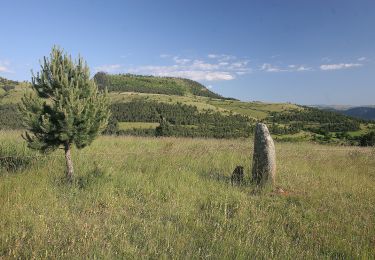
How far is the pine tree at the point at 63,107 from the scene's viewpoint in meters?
7.05

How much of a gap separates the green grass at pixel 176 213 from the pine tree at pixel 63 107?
3.21ft

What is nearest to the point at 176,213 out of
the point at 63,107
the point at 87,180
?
the point at 87,180

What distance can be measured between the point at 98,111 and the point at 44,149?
1.60m

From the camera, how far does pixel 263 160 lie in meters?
8.74

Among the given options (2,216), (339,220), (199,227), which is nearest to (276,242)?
(199,227)

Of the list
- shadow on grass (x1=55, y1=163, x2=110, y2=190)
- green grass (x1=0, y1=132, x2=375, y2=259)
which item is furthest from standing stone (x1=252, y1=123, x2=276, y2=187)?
shadow on grass (x1=55, y1=163, x2=110, y2=190)

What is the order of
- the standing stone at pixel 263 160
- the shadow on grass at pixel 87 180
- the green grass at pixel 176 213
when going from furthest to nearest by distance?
the standing stone at pixel 263 160
the shadow on grass at pixel 87 180
the green grass at pixel 176 213

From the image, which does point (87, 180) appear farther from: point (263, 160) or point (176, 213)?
point (263, 160)

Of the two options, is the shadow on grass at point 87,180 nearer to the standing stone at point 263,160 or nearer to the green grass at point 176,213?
the green grass at point 176,213

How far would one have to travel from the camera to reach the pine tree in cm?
705

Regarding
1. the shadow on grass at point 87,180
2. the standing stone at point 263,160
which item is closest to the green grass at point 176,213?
the shadow on grass at point 87,180

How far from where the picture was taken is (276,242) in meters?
4.69

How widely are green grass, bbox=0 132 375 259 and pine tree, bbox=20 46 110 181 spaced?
0.98m

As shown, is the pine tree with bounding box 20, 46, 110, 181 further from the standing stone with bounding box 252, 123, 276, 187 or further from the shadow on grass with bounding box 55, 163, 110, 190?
the standing stone with bounding box 252, 123, 276, 187
